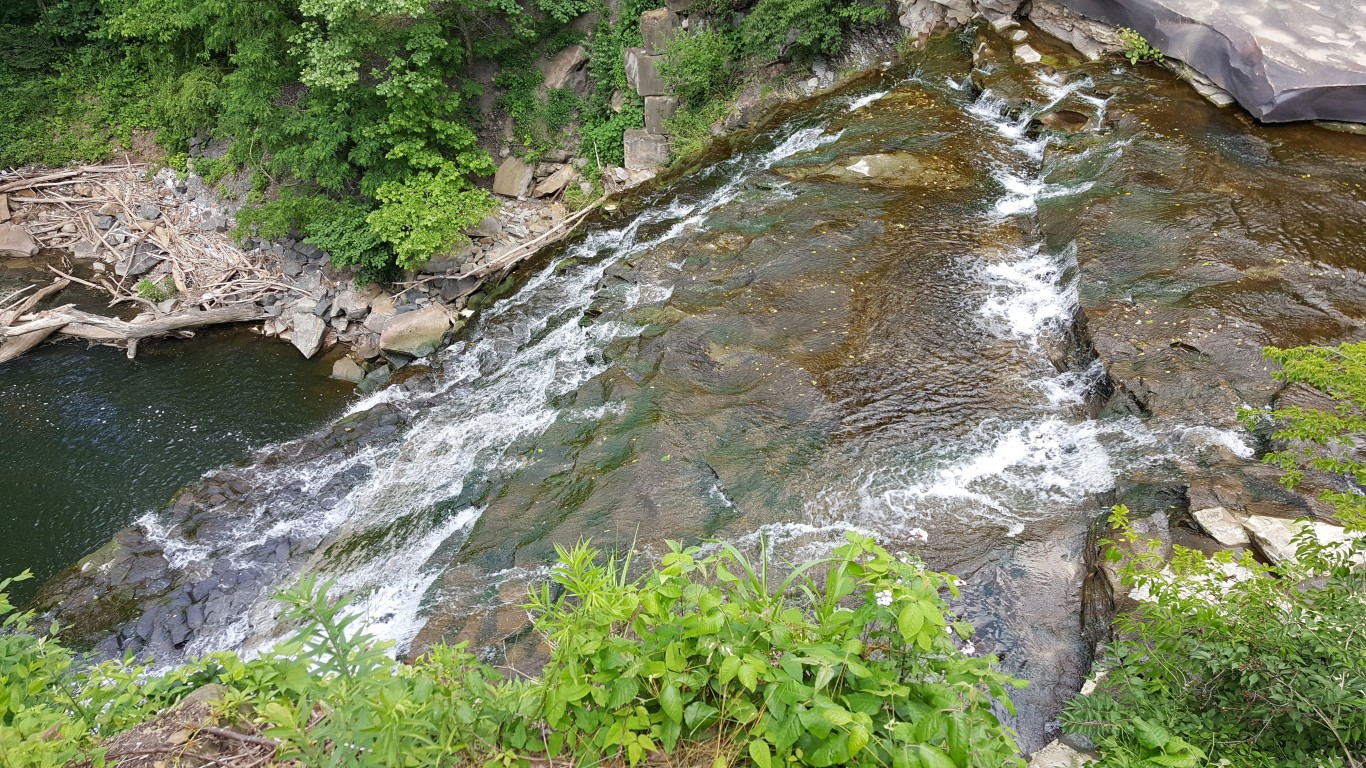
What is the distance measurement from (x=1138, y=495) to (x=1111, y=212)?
167 inches

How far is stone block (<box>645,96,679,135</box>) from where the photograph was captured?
44.3 ft

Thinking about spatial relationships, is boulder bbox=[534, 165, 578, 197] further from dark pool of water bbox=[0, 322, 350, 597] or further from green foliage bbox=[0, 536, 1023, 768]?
green foliage bbox=[0, 536, 1023, 768]

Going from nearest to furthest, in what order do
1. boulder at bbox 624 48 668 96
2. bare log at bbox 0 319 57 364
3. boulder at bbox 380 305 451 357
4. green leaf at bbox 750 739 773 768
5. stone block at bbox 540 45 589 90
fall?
1. green leaf at bbox 750 739 773 768
2. boulder at bbox 380 305 451 357
3. bare log at bbox 0 319 57 364
4. boulder at bbox 624 48 668 96
5. stone block at bbox 540 45 589 90

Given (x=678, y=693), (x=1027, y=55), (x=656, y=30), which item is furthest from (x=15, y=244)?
(x=1027, y=55)

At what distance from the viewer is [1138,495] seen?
577 centimetres

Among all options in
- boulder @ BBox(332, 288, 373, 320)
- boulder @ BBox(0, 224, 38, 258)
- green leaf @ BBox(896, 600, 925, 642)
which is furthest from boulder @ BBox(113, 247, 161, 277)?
green leaf @ BBox(896, 600, 925, 642)

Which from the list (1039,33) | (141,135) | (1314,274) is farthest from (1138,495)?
(141,135)

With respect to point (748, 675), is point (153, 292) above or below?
below

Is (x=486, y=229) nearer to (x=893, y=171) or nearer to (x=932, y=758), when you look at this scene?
(x=893, y=171)

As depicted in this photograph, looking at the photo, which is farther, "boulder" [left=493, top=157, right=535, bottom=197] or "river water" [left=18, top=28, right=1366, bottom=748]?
"boulder" [left=493, top=157, right=535, bottom=197]

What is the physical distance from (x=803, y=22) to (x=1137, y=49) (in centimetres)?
530

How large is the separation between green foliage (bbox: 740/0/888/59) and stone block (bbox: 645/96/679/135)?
1725mm

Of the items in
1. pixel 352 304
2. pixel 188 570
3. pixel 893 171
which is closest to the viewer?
pixel 188 570

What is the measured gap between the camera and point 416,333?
11.5 metres
